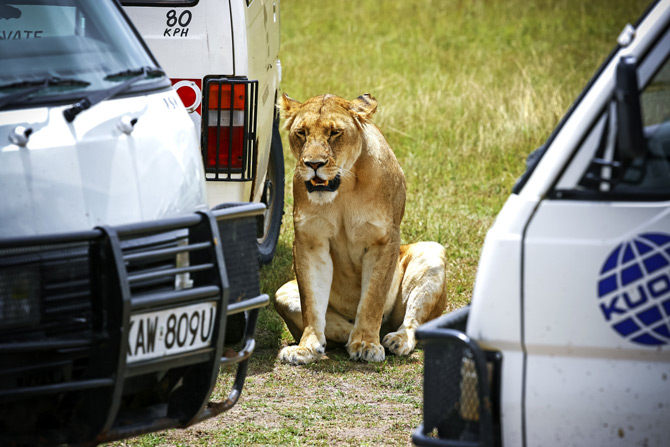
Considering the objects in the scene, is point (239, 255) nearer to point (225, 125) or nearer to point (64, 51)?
point (64, 51)

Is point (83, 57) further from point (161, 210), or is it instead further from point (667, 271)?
point (667, 271)

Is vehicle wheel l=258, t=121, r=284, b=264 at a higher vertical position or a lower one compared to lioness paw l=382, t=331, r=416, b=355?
higher

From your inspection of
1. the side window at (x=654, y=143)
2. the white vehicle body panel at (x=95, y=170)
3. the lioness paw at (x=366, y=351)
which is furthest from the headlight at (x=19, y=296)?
the lioness paw at (x=366, y=351)

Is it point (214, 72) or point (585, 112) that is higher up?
point (214, 72)

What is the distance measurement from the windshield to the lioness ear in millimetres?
1908

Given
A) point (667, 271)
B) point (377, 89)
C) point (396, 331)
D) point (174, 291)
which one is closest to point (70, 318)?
point (174, 291)

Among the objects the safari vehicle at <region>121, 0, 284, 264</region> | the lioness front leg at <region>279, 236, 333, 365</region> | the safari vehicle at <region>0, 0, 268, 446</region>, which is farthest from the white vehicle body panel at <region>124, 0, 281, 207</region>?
the safari vehicle at <region>0, 0, 268, 446</region>

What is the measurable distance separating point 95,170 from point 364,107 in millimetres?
2739

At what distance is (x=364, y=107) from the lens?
19.5 ft

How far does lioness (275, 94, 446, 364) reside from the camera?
18.7 ft

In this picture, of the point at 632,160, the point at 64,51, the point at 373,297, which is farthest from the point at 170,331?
the point at 373,297

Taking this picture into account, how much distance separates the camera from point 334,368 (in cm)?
570

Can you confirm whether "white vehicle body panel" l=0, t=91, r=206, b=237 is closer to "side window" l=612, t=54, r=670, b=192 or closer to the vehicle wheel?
"side window" l=612, t=54, r=670, b=192

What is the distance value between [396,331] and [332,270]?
23.4 inches
